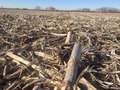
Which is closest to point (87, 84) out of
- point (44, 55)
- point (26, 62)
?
point (26, 62)

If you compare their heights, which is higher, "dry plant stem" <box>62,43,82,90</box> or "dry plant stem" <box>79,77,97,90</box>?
"dry plant stem" <box>62,43,82,90</box>

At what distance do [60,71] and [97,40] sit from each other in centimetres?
209

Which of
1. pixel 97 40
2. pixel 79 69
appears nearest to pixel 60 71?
pixel 79 69

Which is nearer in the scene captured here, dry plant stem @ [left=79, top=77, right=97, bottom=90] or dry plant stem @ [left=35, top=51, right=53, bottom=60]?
dry plant stem @ [left=79, top=77, right=97, bottom=90]

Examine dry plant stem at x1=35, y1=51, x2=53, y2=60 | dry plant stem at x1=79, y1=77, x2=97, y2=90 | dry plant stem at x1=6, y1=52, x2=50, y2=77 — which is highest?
dry plant stem at x1=6, y1=52, x2=50, y2=77

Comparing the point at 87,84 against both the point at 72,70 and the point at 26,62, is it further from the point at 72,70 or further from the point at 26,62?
the point at 26,62

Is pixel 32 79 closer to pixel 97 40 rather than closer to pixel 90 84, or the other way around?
pixel 90 84

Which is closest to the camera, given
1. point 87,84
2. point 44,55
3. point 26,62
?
point 87,84

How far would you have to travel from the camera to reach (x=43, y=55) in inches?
160

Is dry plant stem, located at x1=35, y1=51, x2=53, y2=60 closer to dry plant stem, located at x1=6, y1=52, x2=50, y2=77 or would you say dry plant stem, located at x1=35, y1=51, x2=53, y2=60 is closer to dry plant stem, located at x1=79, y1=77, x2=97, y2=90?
dry plant stem, located at x1=6, y1=52, x2=50, y2=77

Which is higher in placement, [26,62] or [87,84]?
[26,62]

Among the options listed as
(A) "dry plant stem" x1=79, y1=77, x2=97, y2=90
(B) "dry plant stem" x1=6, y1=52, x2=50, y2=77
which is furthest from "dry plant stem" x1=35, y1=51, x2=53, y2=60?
(A) "dry plant stem" x1=79, y1=77, x2=97, y2=90

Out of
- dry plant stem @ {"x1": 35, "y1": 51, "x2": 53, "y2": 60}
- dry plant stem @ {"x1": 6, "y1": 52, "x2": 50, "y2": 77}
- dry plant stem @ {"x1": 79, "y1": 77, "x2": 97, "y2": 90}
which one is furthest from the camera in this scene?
dry plant stem @ {"x1": 35, "y1": 51, "x2": 53, "y2": 60}

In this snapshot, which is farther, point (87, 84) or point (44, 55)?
point (44, 55)
